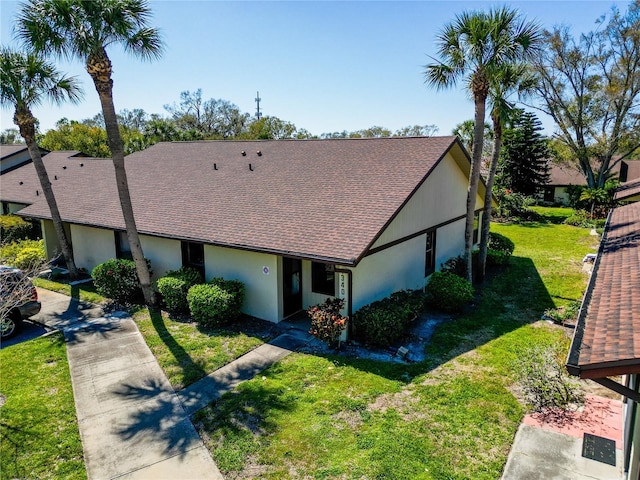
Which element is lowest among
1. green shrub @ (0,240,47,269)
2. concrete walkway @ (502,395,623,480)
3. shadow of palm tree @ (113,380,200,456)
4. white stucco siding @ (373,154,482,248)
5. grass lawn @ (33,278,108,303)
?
concrete walkway @ (502,395,623,480)

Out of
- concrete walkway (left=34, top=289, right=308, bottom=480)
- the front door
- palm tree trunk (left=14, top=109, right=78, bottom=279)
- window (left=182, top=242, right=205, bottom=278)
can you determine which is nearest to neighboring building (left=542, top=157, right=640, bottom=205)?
the front door

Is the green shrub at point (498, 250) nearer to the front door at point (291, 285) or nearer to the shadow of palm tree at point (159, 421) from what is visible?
the front door at point (291, 285)

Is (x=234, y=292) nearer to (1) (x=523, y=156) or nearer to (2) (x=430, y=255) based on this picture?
(2) (x=430, y=255)

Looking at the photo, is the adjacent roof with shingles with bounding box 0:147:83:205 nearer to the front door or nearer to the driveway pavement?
the driveway pavement

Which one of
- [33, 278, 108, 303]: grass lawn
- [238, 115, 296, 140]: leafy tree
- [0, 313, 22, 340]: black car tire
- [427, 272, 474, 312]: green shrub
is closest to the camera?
[0, 313, 22, 340]: black car tire

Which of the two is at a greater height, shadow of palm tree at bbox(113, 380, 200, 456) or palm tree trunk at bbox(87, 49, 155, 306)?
palm tree trunk at bbox(87, 49, 155, 306)

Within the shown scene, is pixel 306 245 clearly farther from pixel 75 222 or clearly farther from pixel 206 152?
pixel 206 152

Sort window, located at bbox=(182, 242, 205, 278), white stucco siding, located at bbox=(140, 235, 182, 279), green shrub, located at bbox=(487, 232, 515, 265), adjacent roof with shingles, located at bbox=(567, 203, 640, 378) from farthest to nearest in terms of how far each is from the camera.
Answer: green shrub, located at bbox=(487, 232, 515, 265)
white stucco siding, located at bbox=(140, 235, 182, 279)
window, located at bbox=(182, 242, 205, 278)
adjacent roof with shingles, located at bbox=(567, 203, 640, 378)

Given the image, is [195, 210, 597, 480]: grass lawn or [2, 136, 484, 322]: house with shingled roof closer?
[195, 210, 597, 480]: grass lawn
